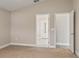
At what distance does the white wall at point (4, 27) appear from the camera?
651 cm

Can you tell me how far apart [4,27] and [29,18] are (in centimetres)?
160

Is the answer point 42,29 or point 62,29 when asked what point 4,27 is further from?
point 62,29

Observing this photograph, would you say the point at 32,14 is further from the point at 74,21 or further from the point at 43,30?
the point at 74,21

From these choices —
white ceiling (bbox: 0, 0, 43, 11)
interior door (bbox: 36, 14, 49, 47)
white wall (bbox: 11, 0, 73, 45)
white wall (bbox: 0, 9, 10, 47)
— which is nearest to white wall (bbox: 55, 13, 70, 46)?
interior door (bbox: 36, 14, 49, 47)

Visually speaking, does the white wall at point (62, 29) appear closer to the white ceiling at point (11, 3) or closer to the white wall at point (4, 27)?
the white ceiling at point (11, 3)

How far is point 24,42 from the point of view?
7.57m

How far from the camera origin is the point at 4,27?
689cm

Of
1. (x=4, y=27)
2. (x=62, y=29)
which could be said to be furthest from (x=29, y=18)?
(x=62, y=29)

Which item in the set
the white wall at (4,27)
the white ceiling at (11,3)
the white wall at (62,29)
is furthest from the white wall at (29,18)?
the white wall at (62,29)

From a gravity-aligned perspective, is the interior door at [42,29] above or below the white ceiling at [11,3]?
below

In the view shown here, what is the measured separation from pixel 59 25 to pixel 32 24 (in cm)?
224

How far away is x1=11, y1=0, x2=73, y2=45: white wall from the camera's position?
692 centimetres

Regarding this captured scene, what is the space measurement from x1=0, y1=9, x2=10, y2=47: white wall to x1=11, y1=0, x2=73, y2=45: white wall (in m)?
0.34

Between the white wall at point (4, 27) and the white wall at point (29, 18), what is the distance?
34 cm
